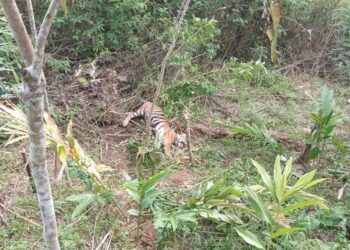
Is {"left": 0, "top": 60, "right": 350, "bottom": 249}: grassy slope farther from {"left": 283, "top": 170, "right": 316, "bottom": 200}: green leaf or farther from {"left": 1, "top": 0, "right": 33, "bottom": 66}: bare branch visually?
{"left": 1, "top": 0, "right": 33, "bottom": 66}: bare branch

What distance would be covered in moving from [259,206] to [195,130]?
1460 millimetres

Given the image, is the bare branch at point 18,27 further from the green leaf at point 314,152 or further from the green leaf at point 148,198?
the green leaf at point 314,152

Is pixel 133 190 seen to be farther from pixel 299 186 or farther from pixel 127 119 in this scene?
pixel 127 119

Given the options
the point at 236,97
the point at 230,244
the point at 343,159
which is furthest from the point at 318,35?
the point at 230,244

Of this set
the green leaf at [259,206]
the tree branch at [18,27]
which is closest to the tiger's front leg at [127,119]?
the green leaf at [259,206]

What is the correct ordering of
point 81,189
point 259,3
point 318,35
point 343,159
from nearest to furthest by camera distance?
1. point 81,189
2. point 343,159
3. point 259,3
4. point 318,35

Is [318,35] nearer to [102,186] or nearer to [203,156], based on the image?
[203,156]

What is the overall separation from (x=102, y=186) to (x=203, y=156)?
1168 mm

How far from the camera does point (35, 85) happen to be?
139 centimetres

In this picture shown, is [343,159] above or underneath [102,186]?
underneath

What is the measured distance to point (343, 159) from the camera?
328 cm

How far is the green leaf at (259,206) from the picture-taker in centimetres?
239

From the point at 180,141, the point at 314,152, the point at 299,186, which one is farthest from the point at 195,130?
the point at 299,186

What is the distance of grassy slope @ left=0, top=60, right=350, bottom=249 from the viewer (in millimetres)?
2469
